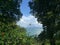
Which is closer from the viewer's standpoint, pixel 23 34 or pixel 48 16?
pixel 23 34

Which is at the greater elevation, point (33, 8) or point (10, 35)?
point (33, 8)

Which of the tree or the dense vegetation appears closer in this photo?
the dense vegetation

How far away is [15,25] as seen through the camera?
34.7 meters

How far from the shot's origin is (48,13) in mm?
32312

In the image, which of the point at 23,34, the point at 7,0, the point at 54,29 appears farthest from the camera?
the point at 7,0

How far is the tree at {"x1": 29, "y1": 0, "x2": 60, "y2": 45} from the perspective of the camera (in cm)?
3206

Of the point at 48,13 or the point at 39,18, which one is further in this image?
the point at 39,18

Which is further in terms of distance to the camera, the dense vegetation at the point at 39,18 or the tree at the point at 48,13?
the tree at the point at 48,13

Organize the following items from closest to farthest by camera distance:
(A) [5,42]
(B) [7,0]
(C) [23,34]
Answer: (A) [5,42], (C) [23,34], (B) [7,0]

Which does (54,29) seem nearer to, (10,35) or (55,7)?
(55,7)

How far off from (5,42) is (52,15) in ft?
27.2

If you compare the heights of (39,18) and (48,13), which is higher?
(39,18)

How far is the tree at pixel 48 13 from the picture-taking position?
1262 inches

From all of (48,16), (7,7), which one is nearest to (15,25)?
(7,7)
